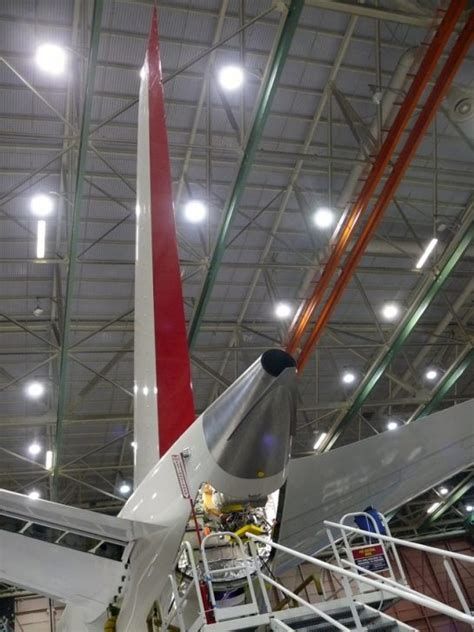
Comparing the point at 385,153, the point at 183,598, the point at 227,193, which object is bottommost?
the point at 183,598

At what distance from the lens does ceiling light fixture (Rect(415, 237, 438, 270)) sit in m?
23.0

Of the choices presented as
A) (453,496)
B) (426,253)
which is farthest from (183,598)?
(453,496)

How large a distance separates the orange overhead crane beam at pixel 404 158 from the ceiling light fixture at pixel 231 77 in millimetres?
6612

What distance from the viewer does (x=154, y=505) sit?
7676 mm

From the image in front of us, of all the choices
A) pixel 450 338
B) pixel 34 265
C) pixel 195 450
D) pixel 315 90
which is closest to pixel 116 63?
pixel 315 90

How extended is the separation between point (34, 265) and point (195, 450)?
17.1 meters

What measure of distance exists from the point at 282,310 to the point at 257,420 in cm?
1814

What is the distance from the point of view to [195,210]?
2052cm

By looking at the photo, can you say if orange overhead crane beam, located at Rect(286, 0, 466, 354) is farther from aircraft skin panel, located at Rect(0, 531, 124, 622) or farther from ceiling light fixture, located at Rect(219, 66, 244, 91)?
aircraft skin panel, located at Rect(0, 531, 124, 622)

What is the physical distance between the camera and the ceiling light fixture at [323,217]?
21.6 metres

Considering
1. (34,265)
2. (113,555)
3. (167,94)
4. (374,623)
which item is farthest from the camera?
(34,265)

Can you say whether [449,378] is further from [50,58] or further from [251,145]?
[50,58]

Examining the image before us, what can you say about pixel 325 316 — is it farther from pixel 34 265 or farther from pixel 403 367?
pixel 34 265

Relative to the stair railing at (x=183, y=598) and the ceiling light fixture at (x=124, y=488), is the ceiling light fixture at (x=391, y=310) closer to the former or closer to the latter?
the ceiling light fixture at (x=124, y=488)
